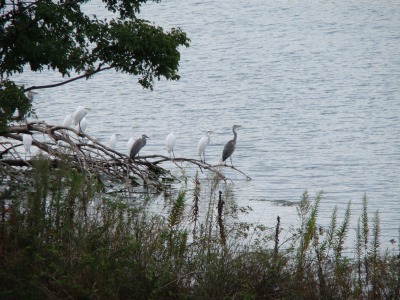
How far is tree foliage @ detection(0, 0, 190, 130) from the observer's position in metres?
9.80

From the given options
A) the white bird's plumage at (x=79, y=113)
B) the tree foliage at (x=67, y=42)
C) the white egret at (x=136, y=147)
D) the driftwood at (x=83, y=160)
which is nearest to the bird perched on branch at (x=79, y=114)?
the white bird's plumage at (x=79, y=113)

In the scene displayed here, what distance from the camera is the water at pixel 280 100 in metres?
18.5

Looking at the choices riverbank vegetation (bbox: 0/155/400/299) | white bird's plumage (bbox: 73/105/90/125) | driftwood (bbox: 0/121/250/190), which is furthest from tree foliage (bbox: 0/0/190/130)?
white bird's plumage (bbox: 73/105/90/125)

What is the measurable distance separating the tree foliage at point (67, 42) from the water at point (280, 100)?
3.32 meters

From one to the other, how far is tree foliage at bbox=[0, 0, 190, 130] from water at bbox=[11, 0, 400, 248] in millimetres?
3319

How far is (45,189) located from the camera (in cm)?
697

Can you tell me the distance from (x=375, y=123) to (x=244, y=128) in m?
4.12

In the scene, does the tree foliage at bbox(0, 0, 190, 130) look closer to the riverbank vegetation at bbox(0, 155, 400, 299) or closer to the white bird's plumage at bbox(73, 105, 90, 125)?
the riverbank vegetation at bbox(0, 155, 400, 299)

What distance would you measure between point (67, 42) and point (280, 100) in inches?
808

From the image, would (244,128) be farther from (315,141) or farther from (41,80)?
(41,80)

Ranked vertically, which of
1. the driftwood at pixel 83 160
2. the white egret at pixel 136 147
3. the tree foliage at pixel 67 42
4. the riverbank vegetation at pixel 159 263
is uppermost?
the tree foliage at pixel 67 42

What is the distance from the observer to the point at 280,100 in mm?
30844

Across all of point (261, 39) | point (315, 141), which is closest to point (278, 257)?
point (315, 141)

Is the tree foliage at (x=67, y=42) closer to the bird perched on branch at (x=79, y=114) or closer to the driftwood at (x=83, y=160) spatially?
the driftwood at (x=83, y=160)
